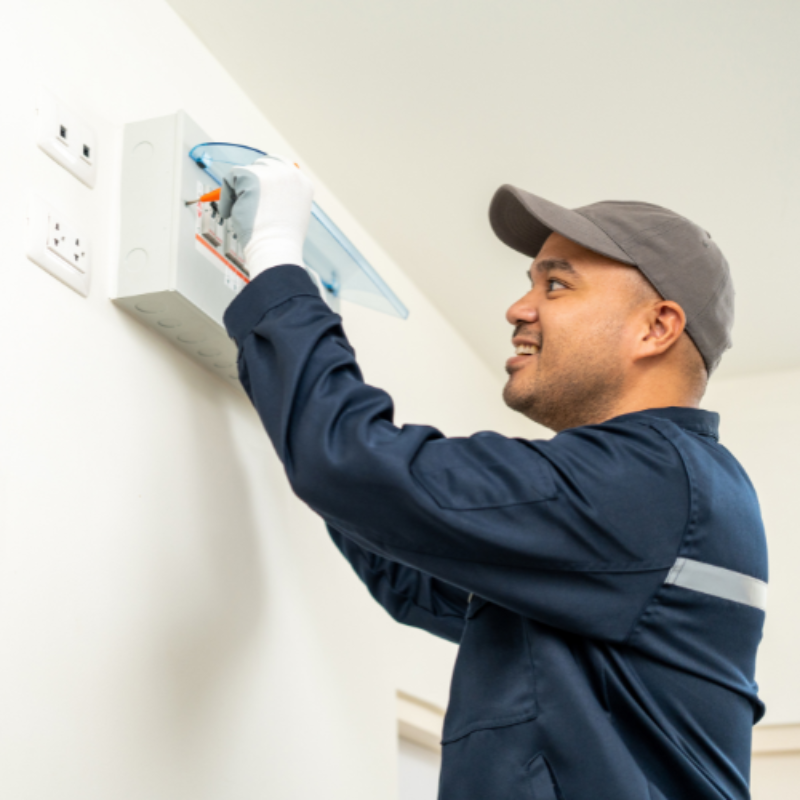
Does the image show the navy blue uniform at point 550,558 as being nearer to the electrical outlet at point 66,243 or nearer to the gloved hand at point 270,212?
the gloved hand at point 270,212

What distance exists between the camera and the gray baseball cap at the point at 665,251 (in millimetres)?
1121

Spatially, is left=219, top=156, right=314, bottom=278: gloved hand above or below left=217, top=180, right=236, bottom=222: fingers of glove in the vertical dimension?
below

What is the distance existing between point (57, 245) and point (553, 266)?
2.15ft

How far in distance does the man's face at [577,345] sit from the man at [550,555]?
142 millimetres

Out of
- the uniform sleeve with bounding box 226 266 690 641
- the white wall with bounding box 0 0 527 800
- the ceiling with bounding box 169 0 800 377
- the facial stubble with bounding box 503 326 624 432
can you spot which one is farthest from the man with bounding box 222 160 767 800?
the ceiling with bounding box 169 0 800 377

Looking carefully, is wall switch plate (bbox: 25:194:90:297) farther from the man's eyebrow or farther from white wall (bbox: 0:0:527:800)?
the man's eyebrow

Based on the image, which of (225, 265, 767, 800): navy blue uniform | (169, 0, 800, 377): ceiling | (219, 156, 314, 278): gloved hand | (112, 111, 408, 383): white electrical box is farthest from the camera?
(169, 0, 800, 377): ceiling

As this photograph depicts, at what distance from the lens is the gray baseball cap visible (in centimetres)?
112

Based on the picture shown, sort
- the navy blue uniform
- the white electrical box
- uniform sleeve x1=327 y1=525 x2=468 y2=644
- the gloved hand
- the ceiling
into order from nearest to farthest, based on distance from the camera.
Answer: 1. the navy blue uniform
2. the gloved hand
3. the white electrical box
4. uniform sleeve x1=327 y1=525 x2=468 y2=644
5. the ceiling

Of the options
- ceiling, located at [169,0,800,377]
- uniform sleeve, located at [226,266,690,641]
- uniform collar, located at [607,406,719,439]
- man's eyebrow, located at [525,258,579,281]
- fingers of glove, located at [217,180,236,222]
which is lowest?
uniform sleeve, located at [226,266,690,641]

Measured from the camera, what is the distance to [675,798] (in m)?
0.85

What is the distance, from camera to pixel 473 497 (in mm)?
852

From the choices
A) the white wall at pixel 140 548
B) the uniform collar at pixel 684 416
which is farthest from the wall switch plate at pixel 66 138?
the uniform collar at pixel 684 416

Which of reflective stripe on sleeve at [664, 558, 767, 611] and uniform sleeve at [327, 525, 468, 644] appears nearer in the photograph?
reflective stripe on sleeve at [664, 558, 767, 611]
